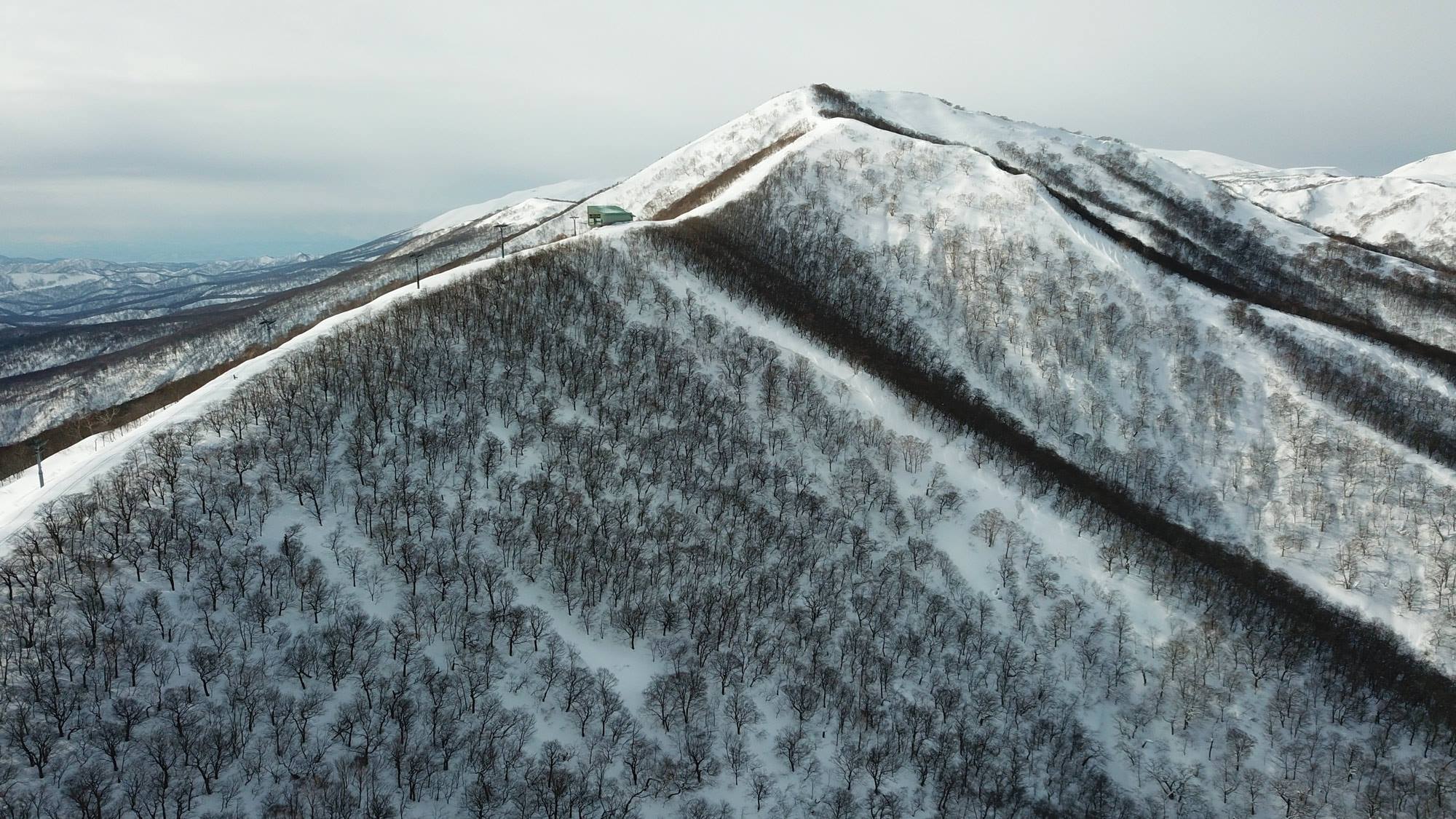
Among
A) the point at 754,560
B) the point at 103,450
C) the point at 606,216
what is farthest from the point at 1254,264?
the point at 103,450

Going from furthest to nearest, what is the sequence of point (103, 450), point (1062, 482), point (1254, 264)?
point (1254, 264)
point (1062, 482)
point (103, 450)

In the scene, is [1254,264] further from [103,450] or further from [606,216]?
[103,450]

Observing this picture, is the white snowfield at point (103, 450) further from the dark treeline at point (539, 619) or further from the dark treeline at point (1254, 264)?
the dark treeline at point (1254, 264)

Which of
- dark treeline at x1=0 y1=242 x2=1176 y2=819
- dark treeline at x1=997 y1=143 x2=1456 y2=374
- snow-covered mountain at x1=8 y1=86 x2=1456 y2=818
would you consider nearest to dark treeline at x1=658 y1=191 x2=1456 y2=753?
snow-covered mountain at x1=8 y1=86 x2=1456 y2=818

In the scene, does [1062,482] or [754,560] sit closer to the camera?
[754,560]

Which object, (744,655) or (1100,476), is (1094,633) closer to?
(1100,476)

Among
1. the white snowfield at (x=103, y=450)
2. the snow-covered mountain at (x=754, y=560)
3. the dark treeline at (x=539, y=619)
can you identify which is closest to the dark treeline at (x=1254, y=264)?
the snow-covered mountain at (x=754, y=560)

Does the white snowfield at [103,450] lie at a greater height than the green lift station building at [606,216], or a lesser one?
lesser
